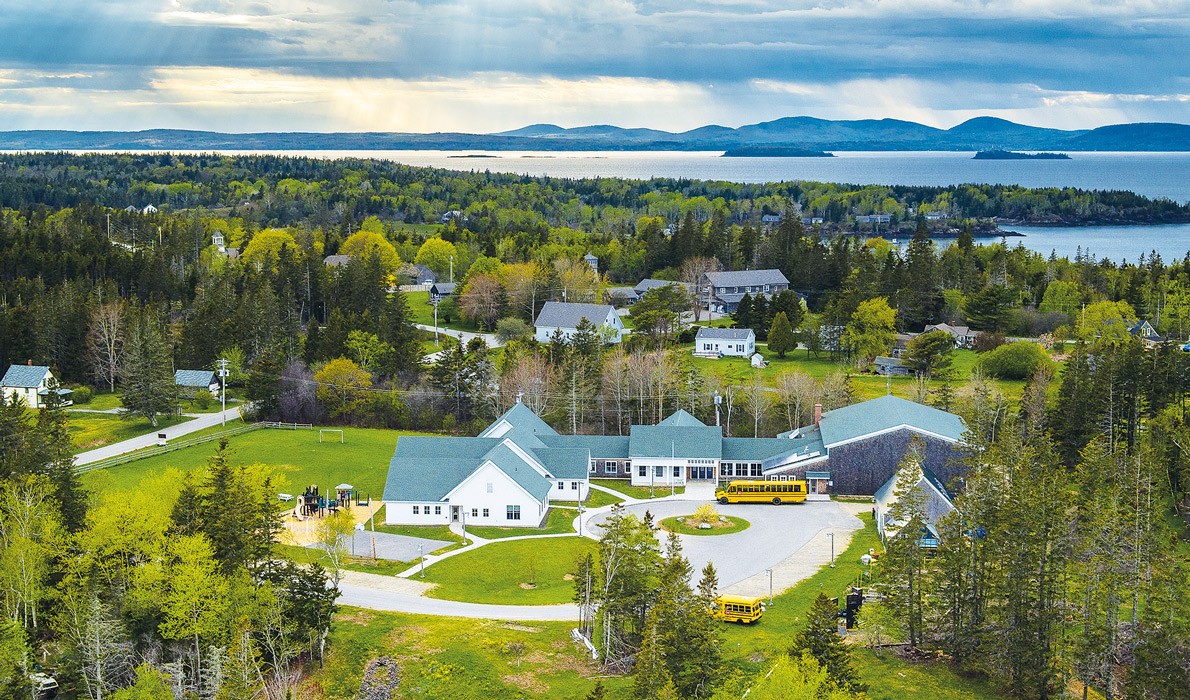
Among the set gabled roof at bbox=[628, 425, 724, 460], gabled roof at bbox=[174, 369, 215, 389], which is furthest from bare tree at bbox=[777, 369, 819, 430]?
gabled roof at bbox=[174, 369, 215, 389]

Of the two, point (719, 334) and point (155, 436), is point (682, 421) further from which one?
point (155, 436)

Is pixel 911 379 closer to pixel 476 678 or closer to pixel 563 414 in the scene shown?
pixel 563 414

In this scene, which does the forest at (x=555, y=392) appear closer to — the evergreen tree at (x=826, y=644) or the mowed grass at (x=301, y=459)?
the evergreen tree at (x=826, y=644)

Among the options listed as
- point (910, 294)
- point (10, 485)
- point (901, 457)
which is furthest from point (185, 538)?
point (910, 294)

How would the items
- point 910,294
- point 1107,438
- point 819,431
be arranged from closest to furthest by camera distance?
point 1107,438
point 819,431
point 910,294

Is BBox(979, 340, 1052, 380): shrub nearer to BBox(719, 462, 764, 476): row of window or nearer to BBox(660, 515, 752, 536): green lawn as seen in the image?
BBox(719, 462, 764, 476): row of window
